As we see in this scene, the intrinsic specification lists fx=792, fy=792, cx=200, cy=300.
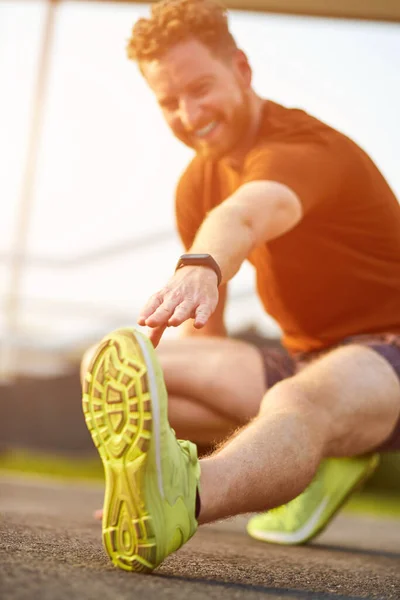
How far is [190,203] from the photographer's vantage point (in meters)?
1.49

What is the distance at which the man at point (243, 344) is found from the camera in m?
0.77

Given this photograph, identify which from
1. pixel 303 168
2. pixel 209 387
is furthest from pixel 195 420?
pixel 303 168

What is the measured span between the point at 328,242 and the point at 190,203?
0.29m

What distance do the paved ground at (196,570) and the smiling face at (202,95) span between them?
658mm

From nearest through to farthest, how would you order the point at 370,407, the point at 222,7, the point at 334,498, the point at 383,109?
the point at 370,407
the point at 222,7
the point at 334,498
the point at 383,109

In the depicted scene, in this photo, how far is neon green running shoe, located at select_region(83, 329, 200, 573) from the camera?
0.74 metres

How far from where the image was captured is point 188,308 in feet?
2.76

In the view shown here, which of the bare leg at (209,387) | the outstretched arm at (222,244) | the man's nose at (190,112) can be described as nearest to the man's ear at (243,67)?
the man's nose at (190,112)

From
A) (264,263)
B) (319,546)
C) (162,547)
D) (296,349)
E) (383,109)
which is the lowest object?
(319,546)

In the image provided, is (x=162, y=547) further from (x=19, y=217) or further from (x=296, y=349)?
(x=19, y=217)

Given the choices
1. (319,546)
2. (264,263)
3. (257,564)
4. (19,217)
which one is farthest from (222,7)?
(19,217)

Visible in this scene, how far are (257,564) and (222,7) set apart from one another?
0.90 m

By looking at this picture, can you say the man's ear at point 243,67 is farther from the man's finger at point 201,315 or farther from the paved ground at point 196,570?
the paved ground at point 196,570


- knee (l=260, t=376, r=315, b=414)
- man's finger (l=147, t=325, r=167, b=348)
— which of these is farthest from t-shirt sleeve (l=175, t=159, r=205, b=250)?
man's finger (l=147, t=325, r=167, b=348)
